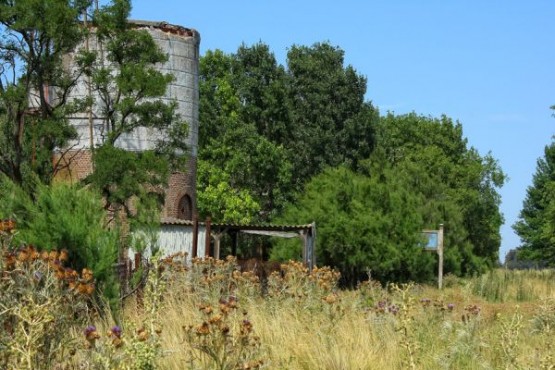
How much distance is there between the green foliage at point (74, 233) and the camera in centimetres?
1174

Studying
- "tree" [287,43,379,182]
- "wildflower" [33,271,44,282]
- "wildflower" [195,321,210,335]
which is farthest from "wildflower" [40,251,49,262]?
"tree" [287,43,379,182]

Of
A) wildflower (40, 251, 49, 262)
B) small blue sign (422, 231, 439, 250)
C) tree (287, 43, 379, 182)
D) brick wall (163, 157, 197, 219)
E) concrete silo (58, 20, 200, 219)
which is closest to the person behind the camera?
wildflower (40, 251, 49, 262)

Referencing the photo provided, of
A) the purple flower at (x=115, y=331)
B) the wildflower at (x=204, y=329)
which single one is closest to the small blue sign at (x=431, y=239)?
the wildflower at (x=204, y=329)

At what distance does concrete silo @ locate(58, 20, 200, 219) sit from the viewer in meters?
34.9

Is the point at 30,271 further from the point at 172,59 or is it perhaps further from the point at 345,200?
the point at 172,59

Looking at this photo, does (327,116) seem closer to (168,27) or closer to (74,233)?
Result: (168,27)

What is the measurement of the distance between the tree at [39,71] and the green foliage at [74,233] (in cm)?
1641

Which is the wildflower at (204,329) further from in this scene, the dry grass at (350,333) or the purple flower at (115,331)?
the purple flower at (115,331)

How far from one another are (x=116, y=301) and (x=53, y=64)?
19434 mm

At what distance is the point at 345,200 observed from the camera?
34531mm

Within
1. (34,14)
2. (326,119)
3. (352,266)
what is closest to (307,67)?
(326,119)

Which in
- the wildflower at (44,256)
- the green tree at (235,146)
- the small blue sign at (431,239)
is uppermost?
the green tree at (235,146)

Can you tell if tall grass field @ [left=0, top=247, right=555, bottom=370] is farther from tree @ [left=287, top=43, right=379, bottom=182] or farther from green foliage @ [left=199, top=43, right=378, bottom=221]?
tree @ [left=287, top=43, right=379, bottom=182]

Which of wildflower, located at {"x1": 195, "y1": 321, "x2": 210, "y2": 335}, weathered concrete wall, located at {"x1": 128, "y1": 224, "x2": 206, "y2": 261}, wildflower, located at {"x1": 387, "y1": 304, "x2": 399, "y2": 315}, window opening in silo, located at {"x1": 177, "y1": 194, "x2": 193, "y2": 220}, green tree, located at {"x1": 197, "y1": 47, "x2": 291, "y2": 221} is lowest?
wildflower, located at {"x1": 387, "y1": 304, "x2": 399, "y2": 315}
